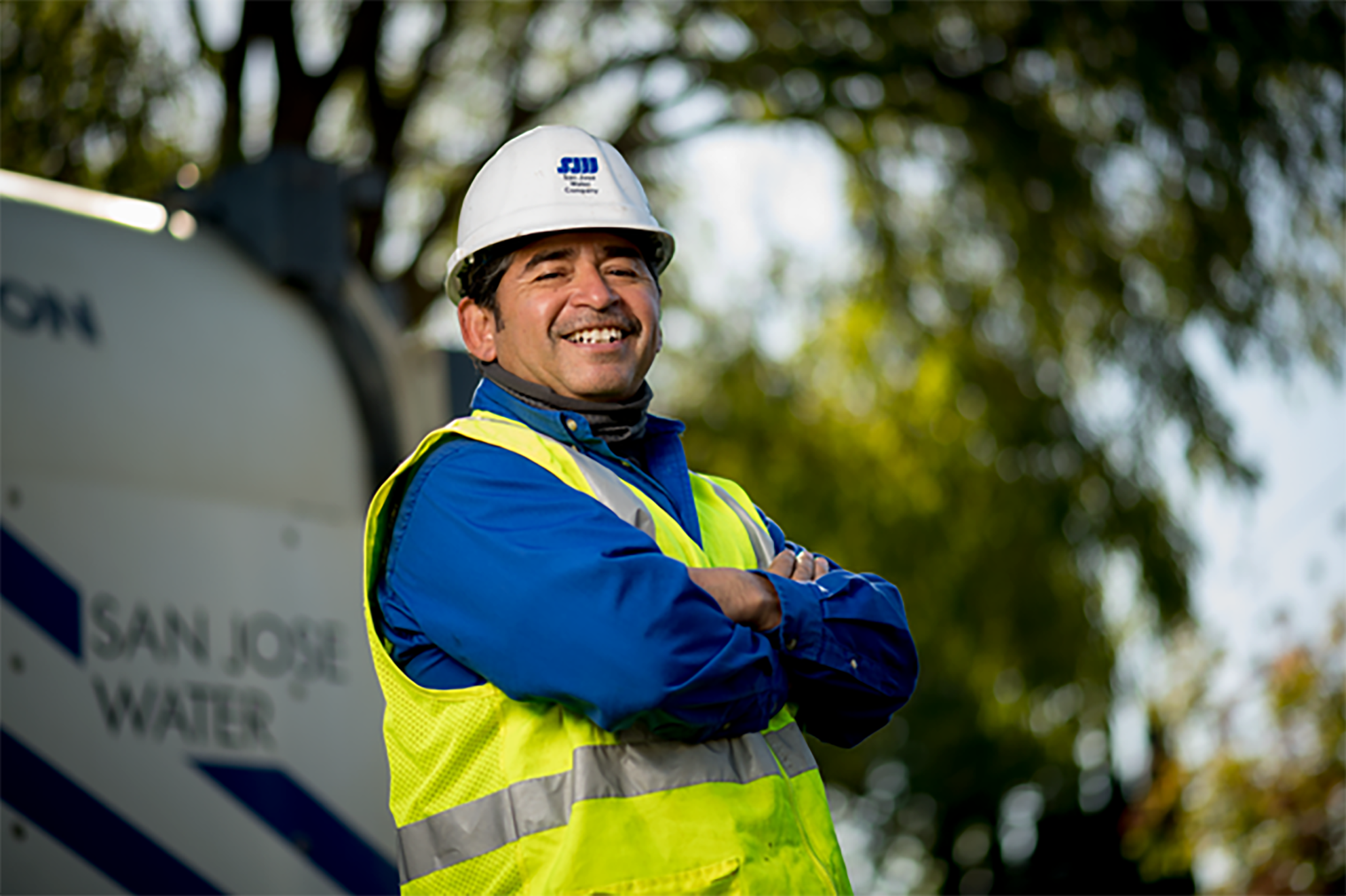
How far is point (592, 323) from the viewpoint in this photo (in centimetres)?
234

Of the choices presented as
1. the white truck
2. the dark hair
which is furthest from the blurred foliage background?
the dark hair

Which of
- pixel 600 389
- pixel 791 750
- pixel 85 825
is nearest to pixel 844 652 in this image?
pixel 791 750

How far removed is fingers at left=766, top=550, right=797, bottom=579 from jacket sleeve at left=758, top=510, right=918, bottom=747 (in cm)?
6

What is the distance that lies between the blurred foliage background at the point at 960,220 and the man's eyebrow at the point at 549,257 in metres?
4.67

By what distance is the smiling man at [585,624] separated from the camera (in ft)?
6.48

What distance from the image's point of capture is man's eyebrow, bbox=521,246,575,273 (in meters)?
2.40

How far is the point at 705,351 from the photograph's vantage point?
9.88 m

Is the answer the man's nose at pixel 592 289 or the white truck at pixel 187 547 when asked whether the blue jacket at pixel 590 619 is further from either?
the white truck at pixel 187 547

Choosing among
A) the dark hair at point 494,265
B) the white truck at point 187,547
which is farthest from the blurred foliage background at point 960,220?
the dark hair at point 494,265

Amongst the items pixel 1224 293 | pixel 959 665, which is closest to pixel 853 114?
pixel 1224 293

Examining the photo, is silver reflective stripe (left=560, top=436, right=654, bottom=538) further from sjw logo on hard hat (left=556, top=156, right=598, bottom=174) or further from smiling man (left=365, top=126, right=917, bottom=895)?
sjw logo on hard hat (left=556, top=156, right=598, bottom=174)

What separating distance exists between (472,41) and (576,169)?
6.76m

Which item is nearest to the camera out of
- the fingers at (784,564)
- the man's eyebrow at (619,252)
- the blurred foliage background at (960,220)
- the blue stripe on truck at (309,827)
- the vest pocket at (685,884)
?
the vest pocket at (685,884)

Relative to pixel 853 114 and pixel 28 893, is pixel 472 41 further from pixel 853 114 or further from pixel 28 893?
pixel 28 893
